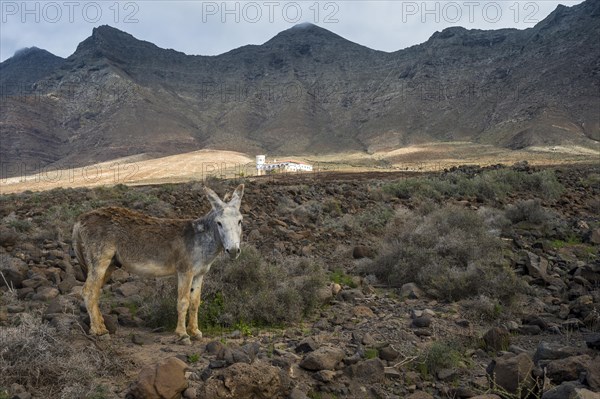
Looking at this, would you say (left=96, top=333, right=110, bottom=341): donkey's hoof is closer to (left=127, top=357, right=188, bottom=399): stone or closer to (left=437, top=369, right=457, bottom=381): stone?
(left=127, top=357, right=188, bottom=399): stone

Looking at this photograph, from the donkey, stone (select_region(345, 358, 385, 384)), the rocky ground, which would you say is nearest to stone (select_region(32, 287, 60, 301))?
the rocky ground

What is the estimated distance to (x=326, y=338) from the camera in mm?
6090

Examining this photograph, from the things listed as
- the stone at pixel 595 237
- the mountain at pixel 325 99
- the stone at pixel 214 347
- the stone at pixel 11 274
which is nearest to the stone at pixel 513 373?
the stone at pixel 214 347

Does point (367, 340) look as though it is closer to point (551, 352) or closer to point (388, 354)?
point (388, 354)

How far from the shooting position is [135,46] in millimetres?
154500

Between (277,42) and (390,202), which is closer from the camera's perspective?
(390,202)

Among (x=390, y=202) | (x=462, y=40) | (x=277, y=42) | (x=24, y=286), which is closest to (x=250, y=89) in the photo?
(x=277, y=42)

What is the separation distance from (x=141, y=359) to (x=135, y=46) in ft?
545

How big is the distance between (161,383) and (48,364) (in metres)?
1.08

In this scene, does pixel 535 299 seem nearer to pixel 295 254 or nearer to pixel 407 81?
pixel 295 254

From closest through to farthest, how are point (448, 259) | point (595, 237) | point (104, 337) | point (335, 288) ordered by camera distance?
point (104, 337) → point (335, 288) → point (448, 259) → point (595, 237)

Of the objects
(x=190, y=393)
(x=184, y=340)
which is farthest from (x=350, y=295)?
(x=190, y=393)

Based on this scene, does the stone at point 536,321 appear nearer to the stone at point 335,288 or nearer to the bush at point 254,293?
the stone at point 335,288

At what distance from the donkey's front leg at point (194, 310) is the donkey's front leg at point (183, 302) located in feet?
0.33
